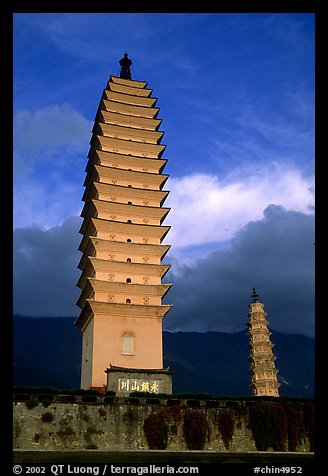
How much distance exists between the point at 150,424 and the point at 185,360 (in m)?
149

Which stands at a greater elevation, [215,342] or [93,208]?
[93,208]

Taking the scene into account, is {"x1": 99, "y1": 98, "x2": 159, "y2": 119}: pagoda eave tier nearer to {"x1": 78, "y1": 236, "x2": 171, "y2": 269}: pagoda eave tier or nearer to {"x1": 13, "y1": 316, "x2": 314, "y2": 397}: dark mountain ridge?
{"x1": 78, "y1": 236, "x2": 171, "y2": 269}: pagoda eave tier

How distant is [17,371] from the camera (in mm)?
113250

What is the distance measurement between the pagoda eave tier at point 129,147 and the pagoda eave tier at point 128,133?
0.68m

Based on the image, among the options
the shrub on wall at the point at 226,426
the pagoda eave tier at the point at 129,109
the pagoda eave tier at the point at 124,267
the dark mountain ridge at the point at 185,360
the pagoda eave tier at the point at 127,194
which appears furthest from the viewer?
the dark mountain ridge at the point at 185,360

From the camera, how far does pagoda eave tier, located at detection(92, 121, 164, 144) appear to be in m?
38.4

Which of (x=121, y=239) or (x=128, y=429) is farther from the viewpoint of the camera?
(x=121, y=239)

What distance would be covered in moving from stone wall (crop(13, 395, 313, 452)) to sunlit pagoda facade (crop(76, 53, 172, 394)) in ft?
14.4

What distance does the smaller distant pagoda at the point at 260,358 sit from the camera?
141ft

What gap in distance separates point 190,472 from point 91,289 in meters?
20.9

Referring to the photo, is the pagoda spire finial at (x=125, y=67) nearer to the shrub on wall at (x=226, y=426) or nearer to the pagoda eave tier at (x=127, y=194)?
the pagoda eave tier at (x=127, y=194)

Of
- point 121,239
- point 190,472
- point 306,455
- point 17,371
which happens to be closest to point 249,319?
point 121,239

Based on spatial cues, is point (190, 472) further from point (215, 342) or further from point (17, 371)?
point (215, 342)

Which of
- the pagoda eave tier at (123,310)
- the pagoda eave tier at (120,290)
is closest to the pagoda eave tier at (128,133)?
the pagoda eave tier at (120,290)
